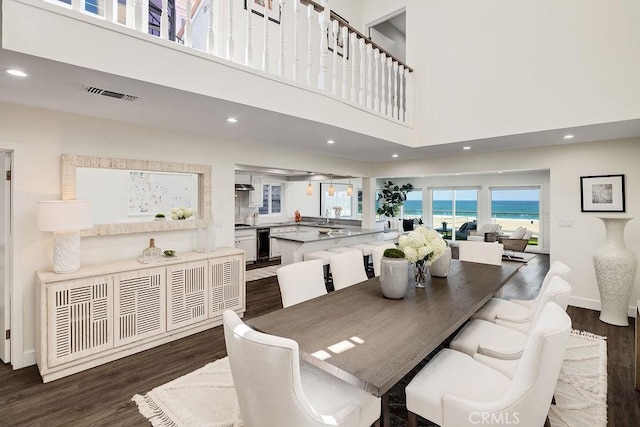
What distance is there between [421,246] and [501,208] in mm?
9209

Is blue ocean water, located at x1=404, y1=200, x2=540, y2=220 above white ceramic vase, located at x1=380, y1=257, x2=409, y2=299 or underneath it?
above

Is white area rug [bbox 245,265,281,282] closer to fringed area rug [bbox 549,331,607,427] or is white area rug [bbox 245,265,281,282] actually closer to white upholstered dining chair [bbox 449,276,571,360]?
white upholstered dining chair [bbox 449,276,571,360]

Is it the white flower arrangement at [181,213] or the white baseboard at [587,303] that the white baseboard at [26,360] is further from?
the white baseboard at [587,303]

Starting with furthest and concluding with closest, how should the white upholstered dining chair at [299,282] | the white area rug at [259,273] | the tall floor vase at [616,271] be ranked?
the white area rug at [259,273]
the tall floor vase at [616,271]
the white upholstered dining chair at [299,282]

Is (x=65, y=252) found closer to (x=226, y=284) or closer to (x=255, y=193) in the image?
(x=226, y=284)

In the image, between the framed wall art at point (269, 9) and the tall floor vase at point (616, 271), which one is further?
the framed wall art at point (269, 9)

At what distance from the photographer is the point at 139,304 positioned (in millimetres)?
3010

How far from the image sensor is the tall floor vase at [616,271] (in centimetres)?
367

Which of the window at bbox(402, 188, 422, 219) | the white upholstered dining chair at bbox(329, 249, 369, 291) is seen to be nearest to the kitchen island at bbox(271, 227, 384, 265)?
the white upholstered dining chair at bbox(329, 249, 369, 291)

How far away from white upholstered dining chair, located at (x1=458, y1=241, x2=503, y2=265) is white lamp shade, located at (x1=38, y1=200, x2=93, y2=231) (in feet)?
14.1

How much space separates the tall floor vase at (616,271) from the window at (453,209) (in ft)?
22.4

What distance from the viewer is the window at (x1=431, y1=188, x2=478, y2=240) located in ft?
34.9

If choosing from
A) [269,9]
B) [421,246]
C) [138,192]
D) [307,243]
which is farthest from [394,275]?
[269,9]

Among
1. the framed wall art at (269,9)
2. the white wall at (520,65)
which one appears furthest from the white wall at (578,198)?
the framed wall art at (269,9)
